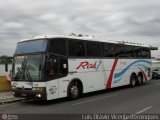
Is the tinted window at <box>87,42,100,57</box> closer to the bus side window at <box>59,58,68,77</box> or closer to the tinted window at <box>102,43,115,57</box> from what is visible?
the tinted window at <box>102,43,115,57</box>

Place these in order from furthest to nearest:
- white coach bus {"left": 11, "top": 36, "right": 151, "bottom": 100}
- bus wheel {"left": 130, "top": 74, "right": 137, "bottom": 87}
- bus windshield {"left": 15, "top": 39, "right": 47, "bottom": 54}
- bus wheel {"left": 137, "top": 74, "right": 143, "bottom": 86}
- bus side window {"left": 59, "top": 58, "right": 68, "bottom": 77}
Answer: bus wheel {"left": 137, "top": 74, "right": 143, "bottom": 86}
bus wheel {"left": 130, "top": 74, "right": 137, "bottom": 87}
bus side window {"left": 59, "top": 58, "right": 68, "bottom": 77}
bus windshield {"left": 15, "top": 39, "right": 47, "bottom": 54}
white coach bus {"left": 11, "top": 36, "right": 151, "bottom": 100}

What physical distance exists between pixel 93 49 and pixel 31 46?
4118mm

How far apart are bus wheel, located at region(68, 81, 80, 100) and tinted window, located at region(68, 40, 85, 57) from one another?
1541mm

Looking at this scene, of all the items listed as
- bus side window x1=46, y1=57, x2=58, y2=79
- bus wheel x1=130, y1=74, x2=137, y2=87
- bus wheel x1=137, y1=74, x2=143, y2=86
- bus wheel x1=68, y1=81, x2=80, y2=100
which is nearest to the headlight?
bus side window x1=46, y1=57, x2=58, y2=79

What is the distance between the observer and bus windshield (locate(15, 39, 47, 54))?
15.1 metres

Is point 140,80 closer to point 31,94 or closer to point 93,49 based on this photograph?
point 93,49

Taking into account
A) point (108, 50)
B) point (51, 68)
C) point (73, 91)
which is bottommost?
point (73, 91)

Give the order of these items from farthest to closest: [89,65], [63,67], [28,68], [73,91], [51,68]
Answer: [89,65] → [73,91] → [63,67] → [28,68] → [51,68]

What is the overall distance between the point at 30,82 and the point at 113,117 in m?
5.29

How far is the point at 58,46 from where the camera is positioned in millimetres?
15594

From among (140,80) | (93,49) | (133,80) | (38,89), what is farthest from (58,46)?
(140,80)

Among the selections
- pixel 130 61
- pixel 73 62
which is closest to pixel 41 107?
pixel 73 62

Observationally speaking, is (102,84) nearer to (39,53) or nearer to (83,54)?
(83,54)

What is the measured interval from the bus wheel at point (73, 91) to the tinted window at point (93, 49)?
6.73 feet
